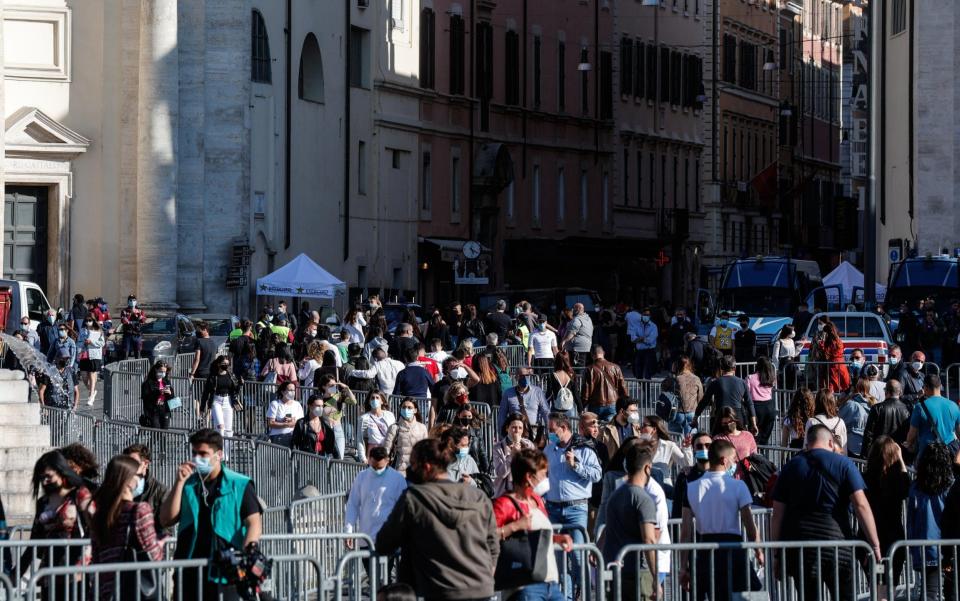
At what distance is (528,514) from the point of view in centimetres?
1379

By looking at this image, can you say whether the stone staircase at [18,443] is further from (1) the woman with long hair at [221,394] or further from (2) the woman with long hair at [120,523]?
(2) the woman with long hair at [120,523]

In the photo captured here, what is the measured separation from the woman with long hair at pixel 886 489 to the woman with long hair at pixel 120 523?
5254 mm

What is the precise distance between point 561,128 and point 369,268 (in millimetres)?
16283

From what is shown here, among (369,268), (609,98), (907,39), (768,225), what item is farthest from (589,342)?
(768,225)

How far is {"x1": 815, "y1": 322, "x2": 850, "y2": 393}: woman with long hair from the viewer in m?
32.3

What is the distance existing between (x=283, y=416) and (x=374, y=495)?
9.46 m

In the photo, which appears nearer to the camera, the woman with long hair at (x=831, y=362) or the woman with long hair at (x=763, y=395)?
the woman with long hair at (x=763, y=395)

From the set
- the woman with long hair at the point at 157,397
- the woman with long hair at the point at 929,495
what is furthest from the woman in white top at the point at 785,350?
the woman with long hair at the point at 929,495

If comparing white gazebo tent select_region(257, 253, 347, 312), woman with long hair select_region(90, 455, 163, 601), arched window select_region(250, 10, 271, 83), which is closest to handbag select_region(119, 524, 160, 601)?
woman with long hair select_region(90, 455, 163, 601)

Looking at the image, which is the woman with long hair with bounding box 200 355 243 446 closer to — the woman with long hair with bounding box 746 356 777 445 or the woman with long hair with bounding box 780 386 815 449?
the woman with long hair with bounding box 746 356 777 445

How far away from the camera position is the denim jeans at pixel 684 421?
26.2m

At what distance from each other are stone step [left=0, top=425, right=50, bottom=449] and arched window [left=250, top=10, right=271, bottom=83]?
27.5 m

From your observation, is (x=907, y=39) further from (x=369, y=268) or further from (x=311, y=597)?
(x=311, y=597)

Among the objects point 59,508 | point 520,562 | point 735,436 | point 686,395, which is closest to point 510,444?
point 735,436
